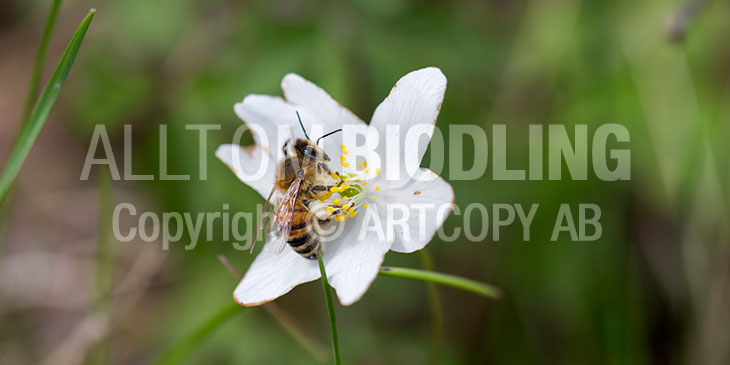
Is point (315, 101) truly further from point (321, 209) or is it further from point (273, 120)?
point (321, 209)

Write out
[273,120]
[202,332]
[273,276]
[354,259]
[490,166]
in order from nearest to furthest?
[354,259], [273,276], [202,332], [273,120], [490,166]

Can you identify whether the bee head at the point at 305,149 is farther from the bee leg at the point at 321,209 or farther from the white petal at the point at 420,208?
the white petal at the point at 420,208

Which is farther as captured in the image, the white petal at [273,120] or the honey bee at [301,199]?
the white petal at [273,120]

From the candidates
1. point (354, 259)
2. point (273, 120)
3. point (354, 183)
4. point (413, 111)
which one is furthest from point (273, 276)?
point (413, 111)

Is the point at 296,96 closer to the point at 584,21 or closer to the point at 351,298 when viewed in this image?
the point at 351,298

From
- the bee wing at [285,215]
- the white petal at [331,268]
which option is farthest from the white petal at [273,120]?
the white petal at [331,268]

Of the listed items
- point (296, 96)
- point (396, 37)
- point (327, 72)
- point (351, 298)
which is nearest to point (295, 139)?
point (296, 96)
